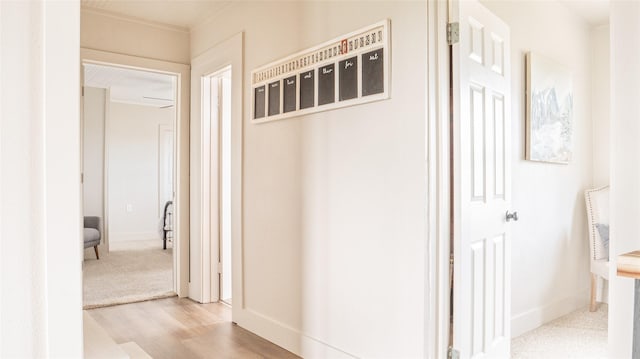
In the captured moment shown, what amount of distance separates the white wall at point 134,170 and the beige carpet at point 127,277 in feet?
3.49

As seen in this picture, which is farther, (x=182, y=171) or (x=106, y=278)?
(x=106, y=278)

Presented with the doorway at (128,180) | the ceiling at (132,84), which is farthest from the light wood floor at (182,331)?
the ceiling at (132,84)

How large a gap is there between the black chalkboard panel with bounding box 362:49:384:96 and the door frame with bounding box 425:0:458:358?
28 cm

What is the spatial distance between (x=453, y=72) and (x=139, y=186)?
23.4 ft

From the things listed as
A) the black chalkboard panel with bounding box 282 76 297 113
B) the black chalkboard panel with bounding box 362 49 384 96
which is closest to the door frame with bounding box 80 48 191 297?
the black chalkboard panel with bounding box 282 76 297 113

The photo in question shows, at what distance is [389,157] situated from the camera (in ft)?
7.31

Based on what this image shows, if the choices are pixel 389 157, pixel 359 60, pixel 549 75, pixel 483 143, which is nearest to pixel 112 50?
pixel 359 60

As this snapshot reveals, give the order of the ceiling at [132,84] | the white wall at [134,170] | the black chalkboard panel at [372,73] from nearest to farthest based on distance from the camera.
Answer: the black chalkboard panel at [372,73] < the ceiling at [132,84] < the white wall at [134,170]

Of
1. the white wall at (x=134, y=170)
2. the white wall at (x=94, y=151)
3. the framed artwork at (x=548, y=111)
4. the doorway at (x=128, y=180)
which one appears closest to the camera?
the framed artwork at (x=548, y=111)

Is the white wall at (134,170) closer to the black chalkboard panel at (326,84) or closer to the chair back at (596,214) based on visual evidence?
the black chalkboard panel at (326,84)

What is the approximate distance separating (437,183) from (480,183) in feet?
1.13

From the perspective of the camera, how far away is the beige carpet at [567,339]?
269 cm

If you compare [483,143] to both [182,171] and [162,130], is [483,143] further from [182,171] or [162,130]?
[162,130]

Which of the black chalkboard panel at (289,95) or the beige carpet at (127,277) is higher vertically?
the black chalkboard panel at (289,95)
